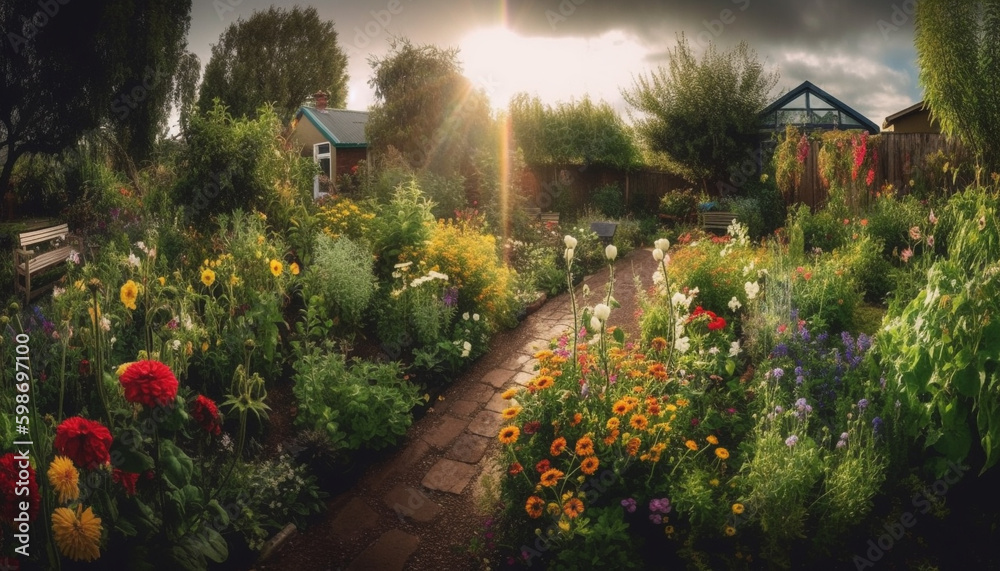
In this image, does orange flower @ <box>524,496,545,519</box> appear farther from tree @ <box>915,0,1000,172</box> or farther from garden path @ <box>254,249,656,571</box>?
tree @ <box>915,0,1000,172</box>

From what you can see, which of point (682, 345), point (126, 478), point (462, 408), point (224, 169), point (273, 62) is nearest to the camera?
point (126, 478)

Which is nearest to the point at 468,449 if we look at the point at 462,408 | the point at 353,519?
the point at 462,408

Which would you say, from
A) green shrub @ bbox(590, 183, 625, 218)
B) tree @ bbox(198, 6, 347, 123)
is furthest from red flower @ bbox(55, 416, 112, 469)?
tree @ bbox(198, 6, 347, 123)

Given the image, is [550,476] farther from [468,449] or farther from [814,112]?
[814,112]

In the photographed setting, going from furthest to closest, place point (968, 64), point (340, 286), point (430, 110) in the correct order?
point (430, 110) → point (968, 64) → point (340, 286)

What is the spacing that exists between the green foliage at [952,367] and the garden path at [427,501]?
6.45 feet

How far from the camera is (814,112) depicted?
19094 mm

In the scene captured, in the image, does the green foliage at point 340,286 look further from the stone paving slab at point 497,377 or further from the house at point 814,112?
the house at point 814,112

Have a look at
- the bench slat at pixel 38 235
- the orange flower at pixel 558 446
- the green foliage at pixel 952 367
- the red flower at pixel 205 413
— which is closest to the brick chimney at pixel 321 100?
the bench slat at pixel 38 235

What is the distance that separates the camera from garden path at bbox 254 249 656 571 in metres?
3.08

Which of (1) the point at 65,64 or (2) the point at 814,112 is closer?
(1) the point at 65,64

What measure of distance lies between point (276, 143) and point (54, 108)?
8.55 m

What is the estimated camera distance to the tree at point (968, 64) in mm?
8602

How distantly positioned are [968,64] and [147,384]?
11.1m
